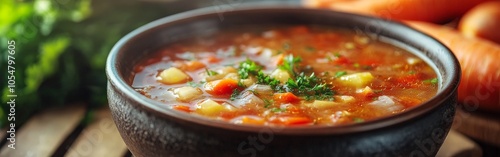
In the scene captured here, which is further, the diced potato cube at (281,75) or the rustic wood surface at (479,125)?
A: the rustic wood surface at (479,125)

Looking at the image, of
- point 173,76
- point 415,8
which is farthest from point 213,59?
point 415,8

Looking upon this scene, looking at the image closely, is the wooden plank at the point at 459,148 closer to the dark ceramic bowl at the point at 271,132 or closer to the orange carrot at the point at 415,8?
the dark ceramic bowl at the point at 271,132

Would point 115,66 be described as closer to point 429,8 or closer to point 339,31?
point 339,31

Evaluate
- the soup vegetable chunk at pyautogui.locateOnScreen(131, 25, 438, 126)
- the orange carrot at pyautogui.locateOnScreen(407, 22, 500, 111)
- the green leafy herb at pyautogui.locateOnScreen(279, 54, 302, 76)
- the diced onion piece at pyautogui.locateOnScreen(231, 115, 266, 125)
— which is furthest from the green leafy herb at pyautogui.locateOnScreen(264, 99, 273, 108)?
the orange carrot at pyautogui.locateOnScreen(407, 22, 500, 111)

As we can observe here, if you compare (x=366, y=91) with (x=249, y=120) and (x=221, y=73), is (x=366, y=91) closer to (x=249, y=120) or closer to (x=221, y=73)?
(x=249, y=120)

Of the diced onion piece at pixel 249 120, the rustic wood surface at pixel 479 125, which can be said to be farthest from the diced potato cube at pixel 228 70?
the rustic wood surface at pixel 479 125

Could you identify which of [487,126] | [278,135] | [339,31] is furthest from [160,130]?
[487,126]

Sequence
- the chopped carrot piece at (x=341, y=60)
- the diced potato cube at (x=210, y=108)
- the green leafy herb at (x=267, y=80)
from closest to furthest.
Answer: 1. the diced potato cube at (x=210, y=108)
2. the green leafy herb at (x=267, y=80)
3. the chopped carrot piece at (x=341, y=60)
